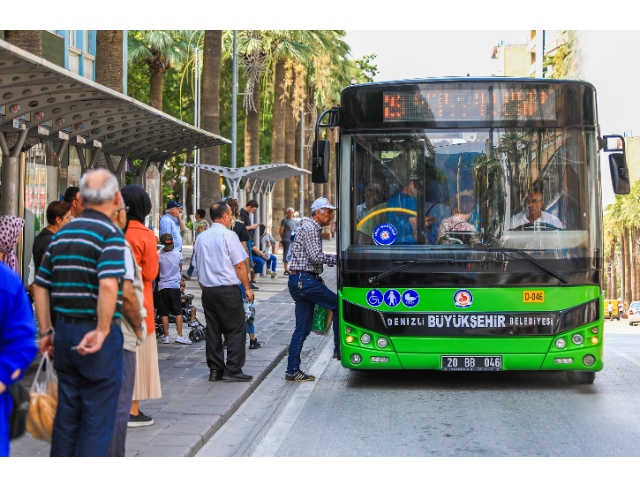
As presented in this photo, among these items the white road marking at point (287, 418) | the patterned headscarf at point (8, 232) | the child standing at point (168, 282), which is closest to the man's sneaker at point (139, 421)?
the white road marking at point (287, 418)

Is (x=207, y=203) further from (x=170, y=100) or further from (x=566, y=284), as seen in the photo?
(x=170, y=100)

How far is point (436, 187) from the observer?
1016cm

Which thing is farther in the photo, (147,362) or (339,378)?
(339,378)

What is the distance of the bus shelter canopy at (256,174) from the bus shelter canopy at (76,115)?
5160 mm

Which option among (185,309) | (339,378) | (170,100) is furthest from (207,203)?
(170,100)

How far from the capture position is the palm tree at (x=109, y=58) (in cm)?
1642

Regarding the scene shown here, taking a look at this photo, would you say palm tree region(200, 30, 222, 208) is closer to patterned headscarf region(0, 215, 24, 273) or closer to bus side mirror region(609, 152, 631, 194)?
bus side mirror region(609, 152, 631, 194)

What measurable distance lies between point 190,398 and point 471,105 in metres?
3.86

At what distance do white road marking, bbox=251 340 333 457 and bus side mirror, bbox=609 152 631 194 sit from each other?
360 centimetres

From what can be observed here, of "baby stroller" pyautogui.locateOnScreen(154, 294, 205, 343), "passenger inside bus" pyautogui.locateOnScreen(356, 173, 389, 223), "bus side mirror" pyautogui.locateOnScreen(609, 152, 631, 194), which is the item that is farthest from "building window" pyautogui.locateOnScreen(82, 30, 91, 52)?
"bus side mirror" pyautogui.locateOnScreen(609, 152, 631, 194)

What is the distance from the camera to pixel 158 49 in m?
49.0

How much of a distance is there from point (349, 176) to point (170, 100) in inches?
1982

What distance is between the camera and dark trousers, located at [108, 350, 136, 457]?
244 inches

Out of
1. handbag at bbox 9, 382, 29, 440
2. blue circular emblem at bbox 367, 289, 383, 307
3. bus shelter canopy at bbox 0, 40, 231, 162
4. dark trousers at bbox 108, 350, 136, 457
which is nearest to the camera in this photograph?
handbag at bbox 9, 382, 29, 440
